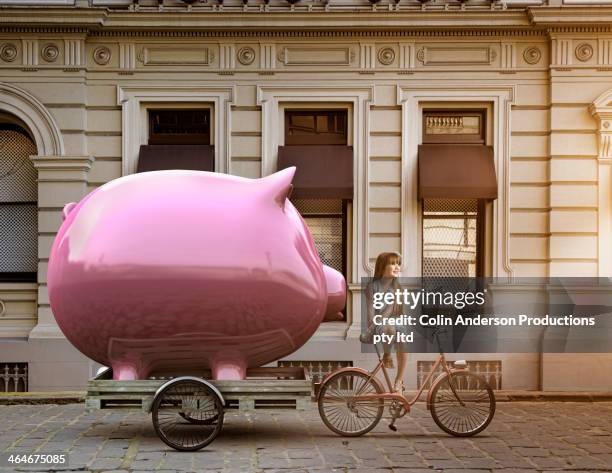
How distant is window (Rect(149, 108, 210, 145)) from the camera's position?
1466 cm

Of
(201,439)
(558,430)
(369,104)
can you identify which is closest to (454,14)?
(369,104)

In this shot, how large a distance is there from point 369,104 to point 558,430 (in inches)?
243

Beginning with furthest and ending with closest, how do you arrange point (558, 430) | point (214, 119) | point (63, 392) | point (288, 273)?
point (214, 119) < point (63, 392) < point (558, 430) < point (288, 273)

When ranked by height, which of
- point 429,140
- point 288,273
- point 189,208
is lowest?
point 288,273

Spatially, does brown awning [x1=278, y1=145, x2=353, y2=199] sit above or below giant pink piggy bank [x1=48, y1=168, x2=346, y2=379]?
above

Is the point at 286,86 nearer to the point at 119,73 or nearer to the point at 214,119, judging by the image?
the point at 214,119

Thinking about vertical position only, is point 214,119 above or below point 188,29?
below

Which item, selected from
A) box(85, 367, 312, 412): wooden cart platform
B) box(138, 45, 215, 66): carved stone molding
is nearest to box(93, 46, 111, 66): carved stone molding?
box(138, 45, 215, 66): carved stone molding

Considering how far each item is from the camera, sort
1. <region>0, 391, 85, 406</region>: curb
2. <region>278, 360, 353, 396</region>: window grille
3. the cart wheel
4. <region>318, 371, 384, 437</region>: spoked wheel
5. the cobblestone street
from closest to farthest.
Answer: the cobblestone street, the cart wheel, <region>318, 371, 384, 437</region>: spoked wheel, <region>0, 391, 85, 406</region>: curb, <region>278, 360, 353, 396</region>: window grille

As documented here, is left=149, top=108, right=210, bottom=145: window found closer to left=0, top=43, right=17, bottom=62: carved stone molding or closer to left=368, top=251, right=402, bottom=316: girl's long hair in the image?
left=0, top=43, right=17, bottom=62: carved stone molding

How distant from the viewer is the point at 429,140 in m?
14.6

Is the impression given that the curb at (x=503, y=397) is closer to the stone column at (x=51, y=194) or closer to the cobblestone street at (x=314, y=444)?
the cobblestone street at (x=314, y=444)

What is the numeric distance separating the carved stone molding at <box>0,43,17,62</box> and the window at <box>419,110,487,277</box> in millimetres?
6754

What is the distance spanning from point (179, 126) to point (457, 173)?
4.63 meters
